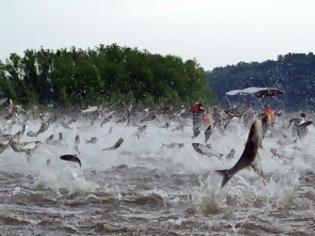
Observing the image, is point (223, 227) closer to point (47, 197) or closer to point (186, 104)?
point (47, 197)

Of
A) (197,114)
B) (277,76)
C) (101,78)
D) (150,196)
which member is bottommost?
(150,196)

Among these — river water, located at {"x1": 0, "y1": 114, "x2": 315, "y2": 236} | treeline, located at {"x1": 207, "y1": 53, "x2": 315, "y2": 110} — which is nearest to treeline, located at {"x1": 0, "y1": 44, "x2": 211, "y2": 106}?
treeline, located at {"x1": 207, "y1": 53, "x2": 315, "y2": 110}

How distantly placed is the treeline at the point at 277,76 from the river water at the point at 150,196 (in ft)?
266

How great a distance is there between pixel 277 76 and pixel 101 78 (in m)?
64.8

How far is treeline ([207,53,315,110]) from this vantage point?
329 ft

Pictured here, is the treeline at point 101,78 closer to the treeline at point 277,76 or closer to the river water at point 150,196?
the treeline at point 277,76

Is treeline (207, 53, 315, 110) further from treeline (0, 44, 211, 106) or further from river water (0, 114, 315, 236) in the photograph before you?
river water (0, 114, 315, 236)

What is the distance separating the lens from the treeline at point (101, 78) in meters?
60.3

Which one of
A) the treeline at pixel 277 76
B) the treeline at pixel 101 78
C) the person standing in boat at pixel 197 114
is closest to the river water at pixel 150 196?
the person standing in boat at pixel 197 114

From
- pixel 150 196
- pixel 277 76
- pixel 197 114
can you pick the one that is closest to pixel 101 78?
pixel 197 114

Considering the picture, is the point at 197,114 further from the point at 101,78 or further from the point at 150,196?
the point at 101,78

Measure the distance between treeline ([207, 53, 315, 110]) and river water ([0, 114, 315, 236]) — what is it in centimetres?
8097

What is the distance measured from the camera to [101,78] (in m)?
62.1

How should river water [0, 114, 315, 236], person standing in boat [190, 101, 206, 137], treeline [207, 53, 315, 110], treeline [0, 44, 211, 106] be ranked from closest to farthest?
river water [0, 114, 315, 236], person standing in boat [190, 101, 206, 137], treeline [0, 44, 211, 106], treeline [207, 53, 315, 110]
